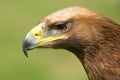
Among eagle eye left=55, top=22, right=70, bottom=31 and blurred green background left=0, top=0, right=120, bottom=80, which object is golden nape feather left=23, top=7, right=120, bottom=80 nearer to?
eagle eye left=55, top=22, right=70, bottom=31

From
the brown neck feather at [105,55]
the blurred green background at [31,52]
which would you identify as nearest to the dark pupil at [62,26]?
the brown neck feather at [105,55]

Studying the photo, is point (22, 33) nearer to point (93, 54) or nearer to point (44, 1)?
point (44, 1)

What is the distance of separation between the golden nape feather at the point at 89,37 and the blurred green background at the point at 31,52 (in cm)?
649

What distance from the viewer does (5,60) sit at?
17.0 m

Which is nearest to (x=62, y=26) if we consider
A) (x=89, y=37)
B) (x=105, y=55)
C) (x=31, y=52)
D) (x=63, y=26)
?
(x=63, y=26)

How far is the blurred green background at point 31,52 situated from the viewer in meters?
15.6

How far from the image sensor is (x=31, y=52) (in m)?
17.2

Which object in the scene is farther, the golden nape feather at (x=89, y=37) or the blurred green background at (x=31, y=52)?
the blurred green background at (x=31, y=52)

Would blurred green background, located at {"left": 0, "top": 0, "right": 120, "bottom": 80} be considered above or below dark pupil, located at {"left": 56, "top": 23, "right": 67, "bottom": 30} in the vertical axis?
below

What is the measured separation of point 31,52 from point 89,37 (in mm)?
9484

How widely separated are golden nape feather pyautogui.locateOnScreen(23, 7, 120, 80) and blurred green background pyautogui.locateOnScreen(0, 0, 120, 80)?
6.49 metres

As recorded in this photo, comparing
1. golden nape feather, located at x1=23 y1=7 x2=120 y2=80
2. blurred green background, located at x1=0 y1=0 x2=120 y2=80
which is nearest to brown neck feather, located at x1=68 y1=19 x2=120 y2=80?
golden nape feather, located at x1=23 y1=7 x2=120 y2=80

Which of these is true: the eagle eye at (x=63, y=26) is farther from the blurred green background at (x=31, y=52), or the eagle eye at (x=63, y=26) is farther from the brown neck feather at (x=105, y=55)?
the blurred green background at (x=31, y=52)

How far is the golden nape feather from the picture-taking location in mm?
7754
